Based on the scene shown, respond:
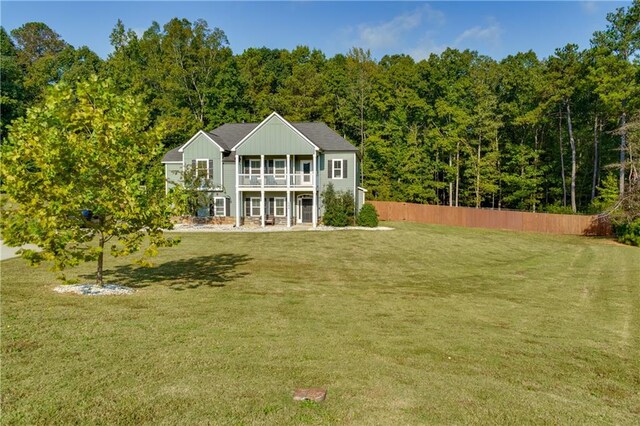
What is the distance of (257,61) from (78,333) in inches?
2375

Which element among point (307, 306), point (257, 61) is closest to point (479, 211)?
point (307, 306)

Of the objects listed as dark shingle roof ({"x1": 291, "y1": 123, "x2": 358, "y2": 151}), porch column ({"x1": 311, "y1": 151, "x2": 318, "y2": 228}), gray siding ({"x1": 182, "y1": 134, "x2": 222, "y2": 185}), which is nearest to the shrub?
dark shingle roof ({"x1": 291, "y1": 123, "x2": 358, "y2": 151})

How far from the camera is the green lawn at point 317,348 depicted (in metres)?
5.16

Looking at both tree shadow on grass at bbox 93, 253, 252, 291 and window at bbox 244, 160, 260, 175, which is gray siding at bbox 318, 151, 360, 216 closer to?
window at bbox 244, 160, 260, 175

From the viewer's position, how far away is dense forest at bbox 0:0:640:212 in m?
39.5

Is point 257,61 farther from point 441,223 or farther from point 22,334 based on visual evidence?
point 22,334

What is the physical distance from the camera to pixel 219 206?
3578 centimetres

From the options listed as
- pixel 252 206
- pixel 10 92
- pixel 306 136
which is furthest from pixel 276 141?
pixel 10 92

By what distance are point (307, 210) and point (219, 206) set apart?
7.16 m

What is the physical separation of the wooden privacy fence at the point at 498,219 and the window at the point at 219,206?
15.3 metres

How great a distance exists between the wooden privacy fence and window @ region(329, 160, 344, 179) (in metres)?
9.38

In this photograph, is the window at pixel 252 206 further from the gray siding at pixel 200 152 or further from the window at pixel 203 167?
the window at pixel 203 167

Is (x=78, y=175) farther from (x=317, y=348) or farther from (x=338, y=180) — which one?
(x=338, y=180)

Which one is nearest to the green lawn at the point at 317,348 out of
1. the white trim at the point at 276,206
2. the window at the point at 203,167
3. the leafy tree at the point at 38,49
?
the window at the point at 203,167
